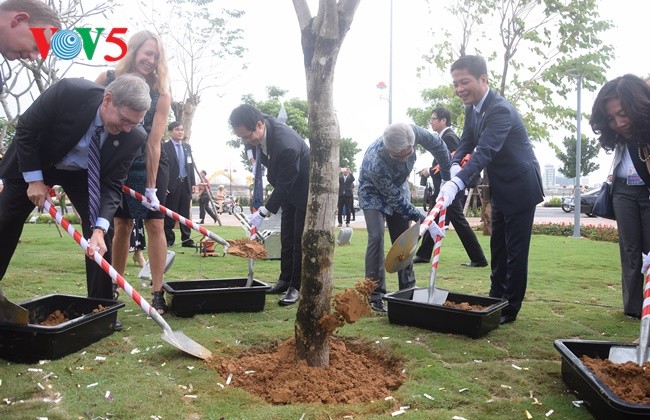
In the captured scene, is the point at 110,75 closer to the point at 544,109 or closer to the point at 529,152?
the point at 529,152

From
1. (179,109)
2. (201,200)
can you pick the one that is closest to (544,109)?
(201,200)

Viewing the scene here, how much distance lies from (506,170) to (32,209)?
318cm

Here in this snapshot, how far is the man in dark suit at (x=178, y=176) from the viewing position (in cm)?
831

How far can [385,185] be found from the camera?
4.36 meters

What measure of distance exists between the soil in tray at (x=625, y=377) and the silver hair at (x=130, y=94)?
2.60 meters

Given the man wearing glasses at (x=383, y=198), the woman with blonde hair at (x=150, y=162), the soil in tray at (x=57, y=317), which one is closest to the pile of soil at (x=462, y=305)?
the man wearing glasses at (x=383, y=198)

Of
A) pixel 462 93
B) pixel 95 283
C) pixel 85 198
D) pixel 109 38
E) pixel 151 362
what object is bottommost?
pixel 151 362

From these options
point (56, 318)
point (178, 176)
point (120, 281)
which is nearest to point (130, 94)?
point (120, 281)

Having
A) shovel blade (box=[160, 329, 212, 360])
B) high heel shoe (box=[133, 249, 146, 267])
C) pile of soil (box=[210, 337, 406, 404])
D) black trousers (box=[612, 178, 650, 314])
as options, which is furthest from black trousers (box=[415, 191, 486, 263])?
shovel blade (box=[160, 329, 212, 360])

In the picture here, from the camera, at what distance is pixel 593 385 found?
219 cm

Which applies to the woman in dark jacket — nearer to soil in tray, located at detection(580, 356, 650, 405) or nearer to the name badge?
the name badge

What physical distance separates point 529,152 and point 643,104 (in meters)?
1.16

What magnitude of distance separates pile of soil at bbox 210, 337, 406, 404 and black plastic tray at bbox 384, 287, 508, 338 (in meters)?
0.57

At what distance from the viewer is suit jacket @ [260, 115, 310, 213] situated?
424cm
